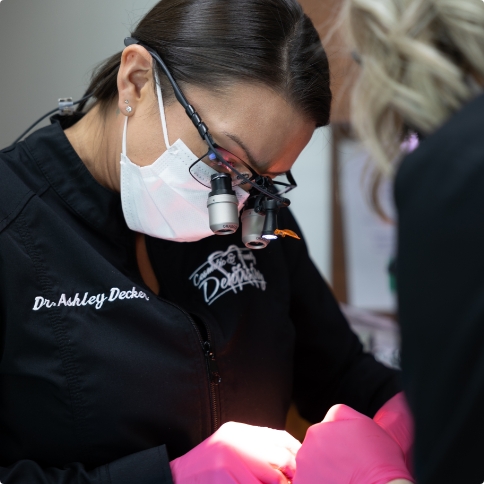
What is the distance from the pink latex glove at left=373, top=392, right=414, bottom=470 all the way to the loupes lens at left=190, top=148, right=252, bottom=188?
0.60 m

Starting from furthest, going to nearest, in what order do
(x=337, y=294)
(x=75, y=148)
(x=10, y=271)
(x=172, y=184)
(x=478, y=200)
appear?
(x=337, y=294) < (x=75, y=148) < (x=172, y=184) < (x=10, y=271) < (x=478, y=200)

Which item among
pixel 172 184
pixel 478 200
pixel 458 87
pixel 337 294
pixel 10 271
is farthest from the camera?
pixel 337 294

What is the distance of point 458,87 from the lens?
730 mm

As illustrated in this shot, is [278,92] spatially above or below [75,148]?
above

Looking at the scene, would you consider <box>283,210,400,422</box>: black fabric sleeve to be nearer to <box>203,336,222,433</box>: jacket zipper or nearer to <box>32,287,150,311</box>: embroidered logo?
<box>203,336,222,433</box>: jacket zipper

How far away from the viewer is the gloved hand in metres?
1.15

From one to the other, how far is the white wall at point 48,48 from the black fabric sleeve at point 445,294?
127 cm

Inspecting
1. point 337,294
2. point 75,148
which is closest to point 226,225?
point 75,148

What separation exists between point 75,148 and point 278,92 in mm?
501

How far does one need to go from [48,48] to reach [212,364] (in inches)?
48.3

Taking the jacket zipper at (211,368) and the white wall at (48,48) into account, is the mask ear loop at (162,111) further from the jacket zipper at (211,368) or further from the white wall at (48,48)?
the white wall at (48,48)

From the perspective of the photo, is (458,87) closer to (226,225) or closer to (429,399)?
(429,399)

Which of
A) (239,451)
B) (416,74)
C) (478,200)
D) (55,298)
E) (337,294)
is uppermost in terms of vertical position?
(416,74)

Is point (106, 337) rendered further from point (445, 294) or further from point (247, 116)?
point (445, 294)
